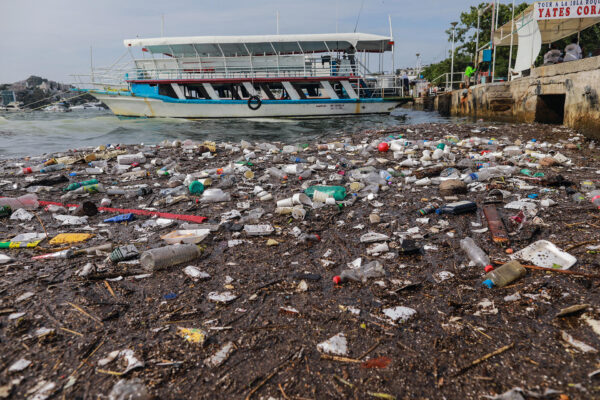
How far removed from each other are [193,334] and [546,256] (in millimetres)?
2081

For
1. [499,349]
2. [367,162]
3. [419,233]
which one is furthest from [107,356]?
[367,162]

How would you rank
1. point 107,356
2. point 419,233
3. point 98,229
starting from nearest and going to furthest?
point 107,356 → point 419,233 → point 98,229

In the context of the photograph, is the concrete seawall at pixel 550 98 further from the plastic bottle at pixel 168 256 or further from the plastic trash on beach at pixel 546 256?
the plastic bottle at pixel 168 256

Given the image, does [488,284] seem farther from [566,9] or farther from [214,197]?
[566,9]

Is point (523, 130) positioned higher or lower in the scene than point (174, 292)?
higher

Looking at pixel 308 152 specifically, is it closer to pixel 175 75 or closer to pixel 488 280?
pixel 488 280

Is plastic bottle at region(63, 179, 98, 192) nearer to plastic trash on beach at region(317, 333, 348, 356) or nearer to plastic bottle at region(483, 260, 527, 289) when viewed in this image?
Answer: plastic trash on beach at region(317, 333, 348, 356)

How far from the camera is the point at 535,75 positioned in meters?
8.37

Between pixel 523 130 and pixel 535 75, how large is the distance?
2195 millimetres

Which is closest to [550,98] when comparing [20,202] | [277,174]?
[277,174]

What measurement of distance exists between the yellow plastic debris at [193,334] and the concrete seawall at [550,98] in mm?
7063

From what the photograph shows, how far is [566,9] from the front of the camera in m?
7.96

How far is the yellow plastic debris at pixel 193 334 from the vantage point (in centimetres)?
153

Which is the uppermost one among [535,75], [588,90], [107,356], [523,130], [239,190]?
[535,75]
